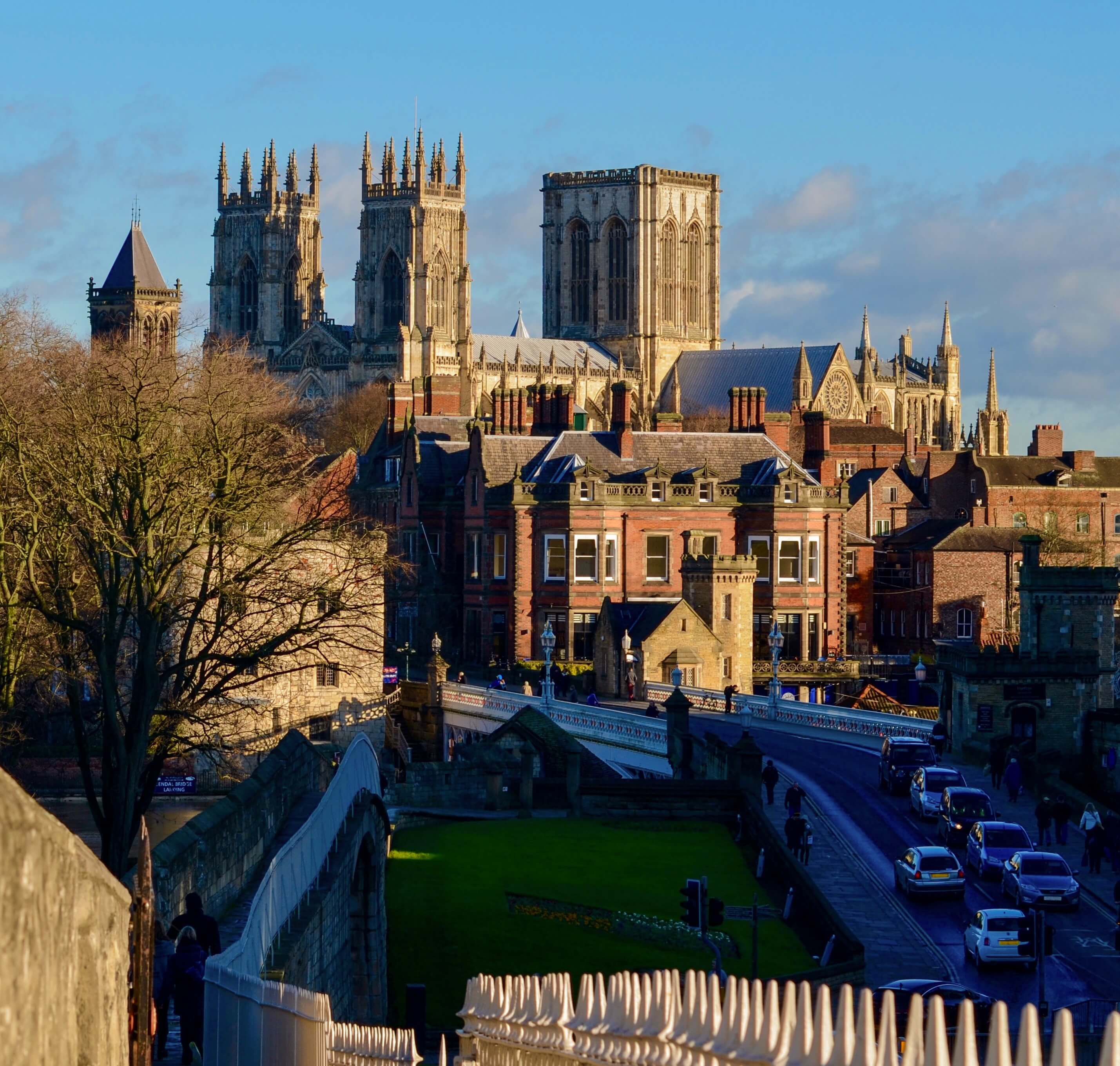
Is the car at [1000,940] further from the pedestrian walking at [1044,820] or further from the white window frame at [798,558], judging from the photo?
the white window frame at [798,558]

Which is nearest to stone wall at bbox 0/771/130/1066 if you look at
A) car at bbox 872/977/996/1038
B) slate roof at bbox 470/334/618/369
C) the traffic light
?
car at bbox 872/977/996/1038

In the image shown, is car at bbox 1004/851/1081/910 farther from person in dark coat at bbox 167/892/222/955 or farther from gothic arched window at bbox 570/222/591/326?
gothic arched window at bbox 570/222/591/326

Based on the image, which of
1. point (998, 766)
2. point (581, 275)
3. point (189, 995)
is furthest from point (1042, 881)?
point (581, 275)

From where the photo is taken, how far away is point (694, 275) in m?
196

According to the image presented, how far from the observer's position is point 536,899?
115 ft

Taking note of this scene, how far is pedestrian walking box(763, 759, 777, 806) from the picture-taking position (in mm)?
44844

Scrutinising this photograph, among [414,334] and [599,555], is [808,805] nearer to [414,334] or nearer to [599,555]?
[599,555]

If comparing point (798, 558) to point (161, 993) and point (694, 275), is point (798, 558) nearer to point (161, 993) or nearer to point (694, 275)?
point (161, 993)

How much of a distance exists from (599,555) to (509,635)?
4870mm

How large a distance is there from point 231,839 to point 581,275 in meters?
173

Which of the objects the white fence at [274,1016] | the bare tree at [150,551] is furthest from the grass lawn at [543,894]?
the white fence at [274,1016]

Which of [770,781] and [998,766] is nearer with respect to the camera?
[770,781]

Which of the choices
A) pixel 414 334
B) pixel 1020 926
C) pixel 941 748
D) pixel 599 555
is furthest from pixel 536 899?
pixel 414 334

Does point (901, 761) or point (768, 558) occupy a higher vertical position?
point (768, 558)
